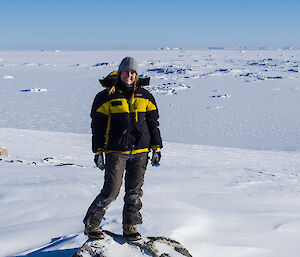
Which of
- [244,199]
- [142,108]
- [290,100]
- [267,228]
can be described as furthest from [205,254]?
[290,100]

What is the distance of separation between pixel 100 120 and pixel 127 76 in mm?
351

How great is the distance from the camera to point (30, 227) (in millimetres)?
2969

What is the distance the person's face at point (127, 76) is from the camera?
228 cm

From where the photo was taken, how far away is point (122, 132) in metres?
2.23

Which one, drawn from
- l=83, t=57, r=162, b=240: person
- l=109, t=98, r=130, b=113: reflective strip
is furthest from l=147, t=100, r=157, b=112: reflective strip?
l=109, t=98, r=130, b=113: reflective strip

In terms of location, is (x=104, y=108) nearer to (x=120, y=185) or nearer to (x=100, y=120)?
(x=100, y=120)

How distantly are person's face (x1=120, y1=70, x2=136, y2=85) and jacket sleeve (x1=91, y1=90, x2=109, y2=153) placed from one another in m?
0.17

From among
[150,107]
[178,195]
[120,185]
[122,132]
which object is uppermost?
[150,107]

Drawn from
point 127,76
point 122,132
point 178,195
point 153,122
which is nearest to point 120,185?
point 122,132

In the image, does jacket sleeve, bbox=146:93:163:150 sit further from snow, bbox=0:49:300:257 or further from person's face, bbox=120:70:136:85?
snow, bbox=0:49:300:257

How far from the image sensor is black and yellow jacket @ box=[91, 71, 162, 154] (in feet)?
7.27

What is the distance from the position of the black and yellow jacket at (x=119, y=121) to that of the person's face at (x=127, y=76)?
0.23ft

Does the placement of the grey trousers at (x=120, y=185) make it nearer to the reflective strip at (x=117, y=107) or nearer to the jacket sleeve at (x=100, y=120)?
the jacket sleeve at (x=100, y=120)

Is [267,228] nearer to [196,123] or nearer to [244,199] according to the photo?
[244,199]
